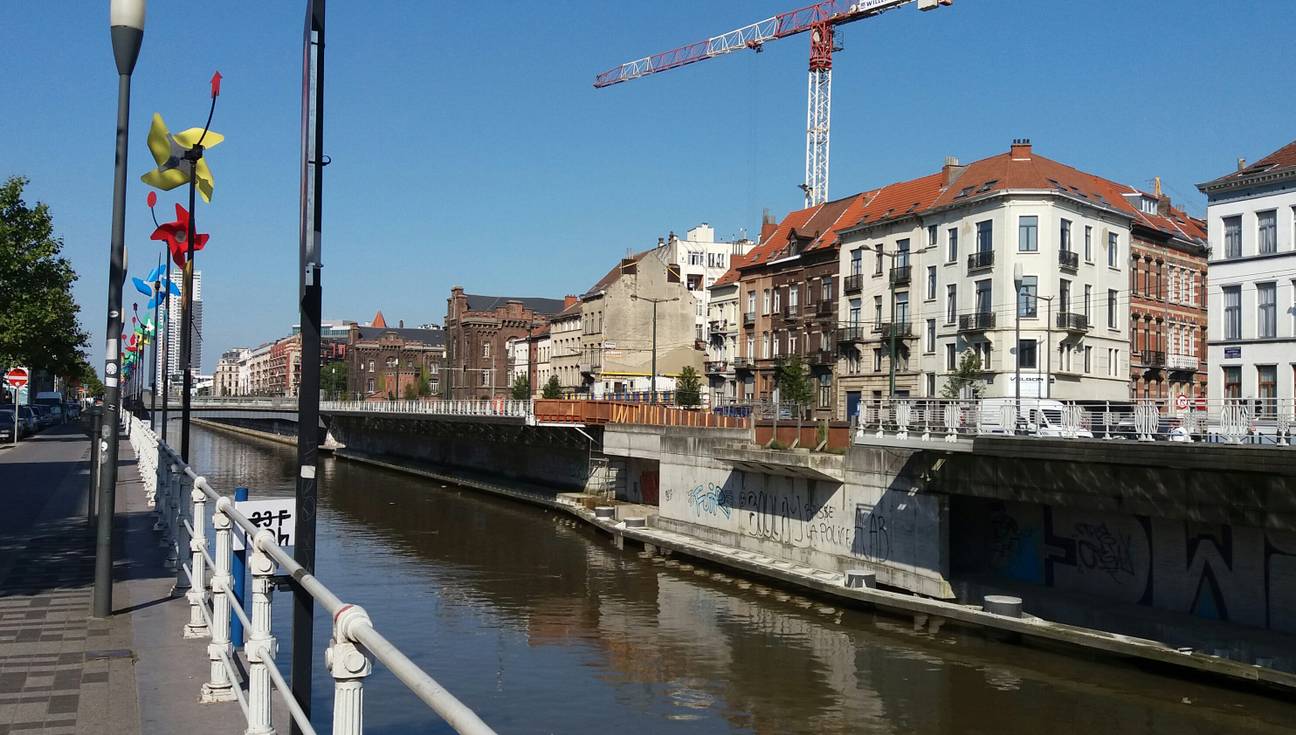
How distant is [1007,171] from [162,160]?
45.4 m

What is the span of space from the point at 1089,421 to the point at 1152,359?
121 ft

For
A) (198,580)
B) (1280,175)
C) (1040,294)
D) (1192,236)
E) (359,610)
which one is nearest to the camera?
(359,610)

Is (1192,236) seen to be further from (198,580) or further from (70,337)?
(70,337)

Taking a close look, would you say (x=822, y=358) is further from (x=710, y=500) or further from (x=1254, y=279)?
(x=1254, y=279)

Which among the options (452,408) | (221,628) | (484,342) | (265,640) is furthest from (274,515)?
(484,342)

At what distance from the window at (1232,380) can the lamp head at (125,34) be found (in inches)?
1692

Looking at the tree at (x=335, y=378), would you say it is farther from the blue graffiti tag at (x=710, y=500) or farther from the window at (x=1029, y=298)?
the blue graffiti tag at (x=710, y=500)

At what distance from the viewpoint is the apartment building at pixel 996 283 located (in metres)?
53.4

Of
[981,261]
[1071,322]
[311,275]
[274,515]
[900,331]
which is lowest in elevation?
[274,515]

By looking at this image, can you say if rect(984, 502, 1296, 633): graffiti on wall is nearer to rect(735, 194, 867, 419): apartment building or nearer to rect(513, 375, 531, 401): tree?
rect(735, 194, 867, 419): apartment building

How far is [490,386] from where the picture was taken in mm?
128000

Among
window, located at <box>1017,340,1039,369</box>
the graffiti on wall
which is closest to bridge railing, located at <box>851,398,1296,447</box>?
the graffiti on wall

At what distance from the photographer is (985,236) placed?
54.8m

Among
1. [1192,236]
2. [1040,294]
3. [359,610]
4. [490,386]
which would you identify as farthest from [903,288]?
[490,386]
